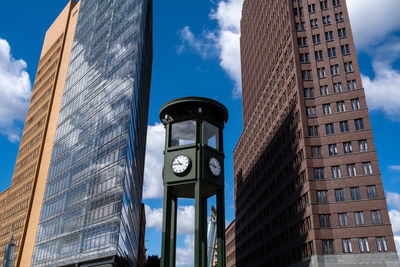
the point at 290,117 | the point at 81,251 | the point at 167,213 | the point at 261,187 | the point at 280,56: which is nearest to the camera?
the point at 167,213

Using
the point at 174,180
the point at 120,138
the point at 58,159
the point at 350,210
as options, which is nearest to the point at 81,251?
the point at 120,138

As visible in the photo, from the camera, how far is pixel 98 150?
226ft

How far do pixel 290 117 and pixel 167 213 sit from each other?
43.8 metres

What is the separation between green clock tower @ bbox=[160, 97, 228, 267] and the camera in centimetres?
3422

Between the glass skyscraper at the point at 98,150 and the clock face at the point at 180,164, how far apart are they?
25.5m

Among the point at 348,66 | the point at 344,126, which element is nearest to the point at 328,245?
the point at 344,126

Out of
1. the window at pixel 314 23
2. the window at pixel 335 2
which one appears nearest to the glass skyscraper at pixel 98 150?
the window at pixel 314 23

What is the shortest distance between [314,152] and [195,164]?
34691mm

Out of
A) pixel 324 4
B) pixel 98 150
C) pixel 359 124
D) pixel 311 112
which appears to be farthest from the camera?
pixel 324 4

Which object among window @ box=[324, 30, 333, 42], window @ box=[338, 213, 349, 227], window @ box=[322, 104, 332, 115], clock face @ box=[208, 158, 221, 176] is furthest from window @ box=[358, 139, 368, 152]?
clock face @ box=[208, 158, 221, 176]

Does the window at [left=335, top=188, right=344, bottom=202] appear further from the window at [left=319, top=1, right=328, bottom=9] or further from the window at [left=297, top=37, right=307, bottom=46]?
the window at [left=319, top=1, right=328, bottom=9]

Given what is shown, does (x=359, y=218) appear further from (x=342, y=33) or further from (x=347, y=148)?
(x=342, y=33)

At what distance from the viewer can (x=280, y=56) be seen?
82.6 m

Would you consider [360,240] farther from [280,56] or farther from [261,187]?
[280,56]
